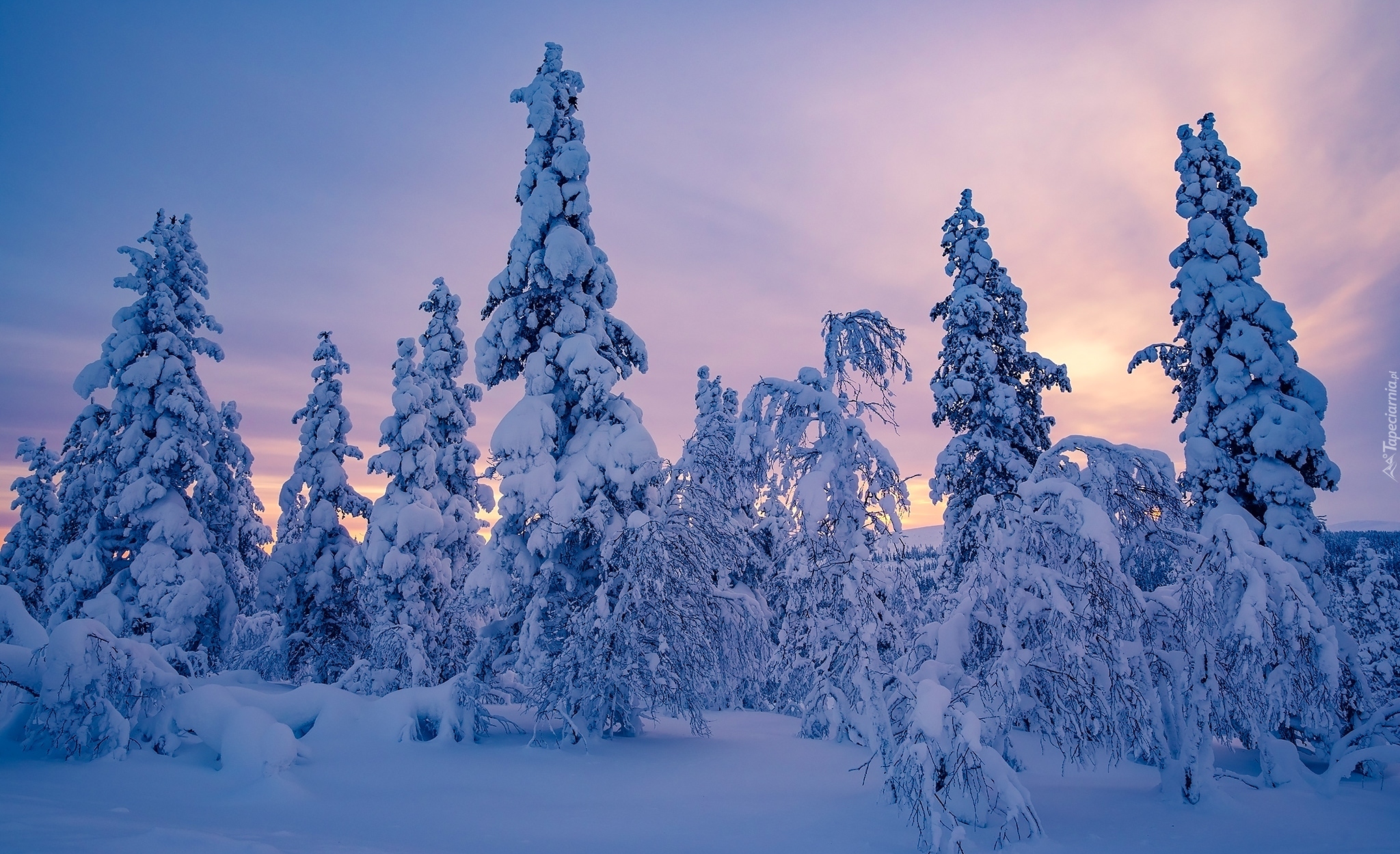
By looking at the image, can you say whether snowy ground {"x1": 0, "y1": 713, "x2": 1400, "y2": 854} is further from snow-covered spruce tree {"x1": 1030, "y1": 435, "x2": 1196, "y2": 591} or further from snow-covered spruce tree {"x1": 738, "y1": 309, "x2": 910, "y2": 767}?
snow-covered spruce tree {"x1": 1030, "y1": 435, "x2": 1196, "y2": 591}

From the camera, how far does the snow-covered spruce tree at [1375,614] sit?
2075cm

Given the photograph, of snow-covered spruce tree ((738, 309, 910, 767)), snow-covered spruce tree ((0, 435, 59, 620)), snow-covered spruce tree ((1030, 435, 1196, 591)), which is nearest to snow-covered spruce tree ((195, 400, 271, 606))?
snow-covered spruce tree ((0, 435, 59, 620))

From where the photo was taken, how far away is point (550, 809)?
9.86 metres

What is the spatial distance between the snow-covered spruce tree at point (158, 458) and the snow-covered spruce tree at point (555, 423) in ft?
36.3

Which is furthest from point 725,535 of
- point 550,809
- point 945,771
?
point 945,771

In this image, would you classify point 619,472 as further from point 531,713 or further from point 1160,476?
point 1160,476

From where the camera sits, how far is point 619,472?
1472 cm

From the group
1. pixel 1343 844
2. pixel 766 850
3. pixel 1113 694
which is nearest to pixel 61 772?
pixel 766 850

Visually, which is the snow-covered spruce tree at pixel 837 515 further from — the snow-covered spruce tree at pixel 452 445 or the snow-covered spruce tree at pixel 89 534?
the snow-covered spruce tree at pixel 89 534

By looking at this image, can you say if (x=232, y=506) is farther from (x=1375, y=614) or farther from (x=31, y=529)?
(x=1375, y=614)

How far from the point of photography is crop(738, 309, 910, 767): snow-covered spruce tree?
11.3 m

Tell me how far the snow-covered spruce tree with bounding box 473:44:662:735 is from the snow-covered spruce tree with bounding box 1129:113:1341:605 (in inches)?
520

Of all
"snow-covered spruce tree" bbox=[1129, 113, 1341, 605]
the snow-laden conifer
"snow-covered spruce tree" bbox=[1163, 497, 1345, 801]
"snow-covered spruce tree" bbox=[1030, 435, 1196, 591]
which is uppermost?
"snow-covered spruce tree" bbox=[1129, 113, 1341, 605]

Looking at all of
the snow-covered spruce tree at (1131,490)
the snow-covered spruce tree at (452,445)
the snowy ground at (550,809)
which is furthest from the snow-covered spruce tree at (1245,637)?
the snow-covered spruce tree at (452,445)
